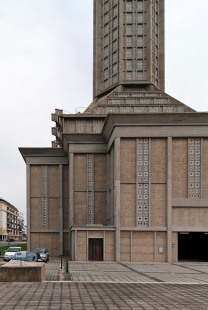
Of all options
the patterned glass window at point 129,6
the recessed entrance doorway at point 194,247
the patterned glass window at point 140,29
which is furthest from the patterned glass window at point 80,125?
the patterned glass window at point 129,6

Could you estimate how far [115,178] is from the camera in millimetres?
34375

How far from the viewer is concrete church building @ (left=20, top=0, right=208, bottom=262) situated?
34.0 m

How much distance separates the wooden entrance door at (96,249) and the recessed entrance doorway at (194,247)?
9098 mm

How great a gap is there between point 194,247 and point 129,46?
103 feet

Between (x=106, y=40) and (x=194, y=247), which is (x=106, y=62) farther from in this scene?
(x=194, y=247)

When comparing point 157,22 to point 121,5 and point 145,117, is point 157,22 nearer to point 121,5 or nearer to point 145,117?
point 121,5

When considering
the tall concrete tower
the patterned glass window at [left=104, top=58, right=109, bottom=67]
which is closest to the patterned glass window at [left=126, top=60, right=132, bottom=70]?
the tall concrete tower

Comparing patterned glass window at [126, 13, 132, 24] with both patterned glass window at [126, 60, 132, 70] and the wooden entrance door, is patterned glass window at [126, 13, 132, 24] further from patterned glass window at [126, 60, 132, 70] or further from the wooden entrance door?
the wooden entrance door

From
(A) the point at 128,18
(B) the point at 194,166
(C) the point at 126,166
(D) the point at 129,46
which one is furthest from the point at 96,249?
(A) the point at 128,18

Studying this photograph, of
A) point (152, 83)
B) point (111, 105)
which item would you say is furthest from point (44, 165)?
point (152, 83)

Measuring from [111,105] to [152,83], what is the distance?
809 cm

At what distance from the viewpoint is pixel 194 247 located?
3809cm

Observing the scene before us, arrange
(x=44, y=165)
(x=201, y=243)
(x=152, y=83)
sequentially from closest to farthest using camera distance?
(x=201, y=243) → (x=44, y=165) → (x=152, y=83)

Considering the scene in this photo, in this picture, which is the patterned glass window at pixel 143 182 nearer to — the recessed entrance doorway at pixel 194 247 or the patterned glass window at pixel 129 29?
the recessed entrance doorway at pixel 194 247
